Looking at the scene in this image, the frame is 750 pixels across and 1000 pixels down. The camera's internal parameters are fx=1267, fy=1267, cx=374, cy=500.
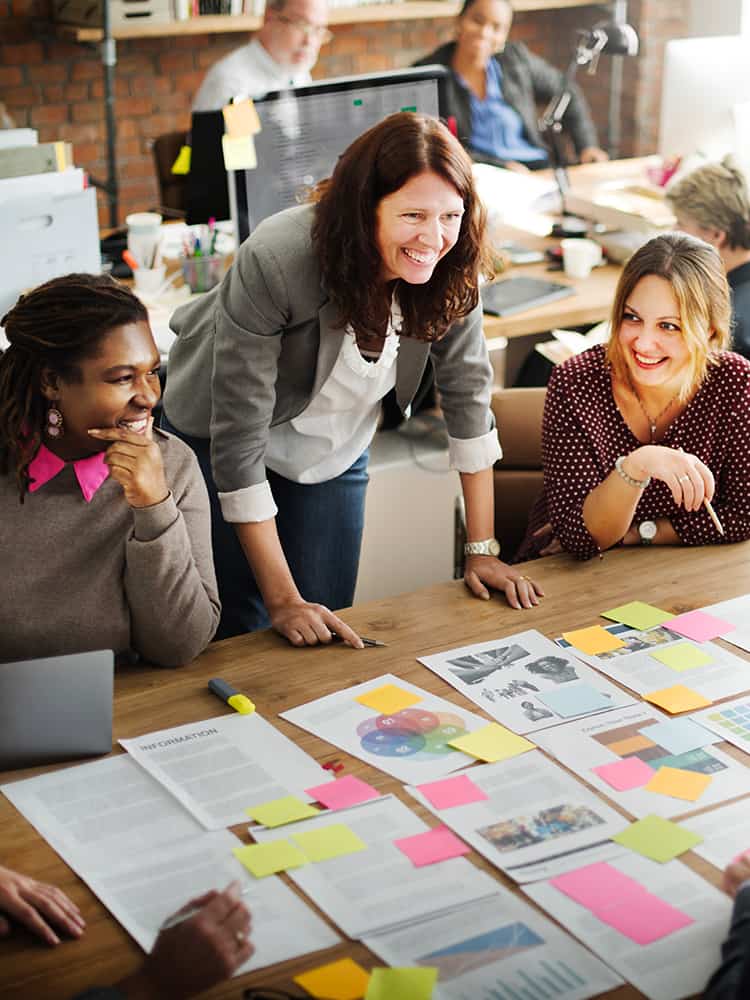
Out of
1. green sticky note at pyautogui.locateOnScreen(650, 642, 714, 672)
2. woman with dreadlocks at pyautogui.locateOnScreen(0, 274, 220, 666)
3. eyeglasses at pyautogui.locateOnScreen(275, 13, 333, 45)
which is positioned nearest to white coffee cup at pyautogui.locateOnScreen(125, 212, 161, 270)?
eyeglasses at pyautogui.locateOnScreen(275, 13, 333, 45)

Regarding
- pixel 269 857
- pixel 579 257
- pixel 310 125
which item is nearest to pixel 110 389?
pixel 269 857

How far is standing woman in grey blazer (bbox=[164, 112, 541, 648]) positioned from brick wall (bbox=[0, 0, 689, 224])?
3.45 meters

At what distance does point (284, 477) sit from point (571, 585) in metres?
0.56

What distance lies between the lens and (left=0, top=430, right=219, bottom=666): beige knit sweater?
1674mm

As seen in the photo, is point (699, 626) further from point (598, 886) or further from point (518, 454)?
point (518, 454)

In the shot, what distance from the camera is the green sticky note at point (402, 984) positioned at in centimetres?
114

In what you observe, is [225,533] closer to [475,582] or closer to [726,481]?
[475,582]

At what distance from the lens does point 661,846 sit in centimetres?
135

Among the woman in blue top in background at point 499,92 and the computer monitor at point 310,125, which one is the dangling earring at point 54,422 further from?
the woman in blue top in background at point 499,92

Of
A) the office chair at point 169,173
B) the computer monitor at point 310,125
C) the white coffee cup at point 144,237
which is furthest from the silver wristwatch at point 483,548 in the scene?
the office chair at point 169,173

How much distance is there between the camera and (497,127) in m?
5.23

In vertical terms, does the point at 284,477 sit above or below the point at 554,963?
above

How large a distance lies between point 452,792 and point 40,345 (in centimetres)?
78

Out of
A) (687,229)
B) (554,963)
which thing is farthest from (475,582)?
(687,229)
